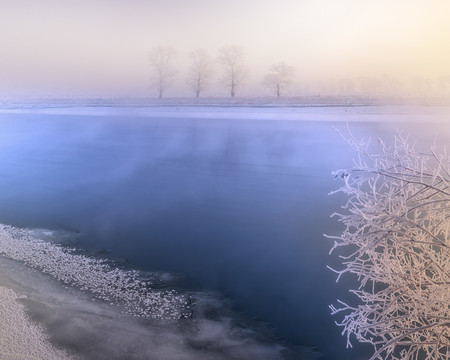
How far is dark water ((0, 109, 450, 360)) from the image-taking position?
976 cm

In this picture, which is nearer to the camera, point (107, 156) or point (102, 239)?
point (102, 239)

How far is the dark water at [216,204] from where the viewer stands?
32.0 feet

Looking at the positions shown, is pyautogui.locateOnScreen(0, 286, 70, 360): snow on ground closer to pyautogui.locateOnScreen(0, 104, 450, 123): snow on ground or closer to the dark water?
the dark water

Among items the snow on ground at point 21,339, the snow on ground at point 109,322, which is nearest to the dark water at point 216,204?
the snow on ground at point 109,322

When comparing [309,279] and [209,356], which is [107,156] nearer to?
[309,279]

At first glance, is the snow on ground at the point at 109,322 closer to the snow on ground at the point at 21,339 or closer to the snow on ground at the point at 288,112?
the snow on ground at the point at 21,339

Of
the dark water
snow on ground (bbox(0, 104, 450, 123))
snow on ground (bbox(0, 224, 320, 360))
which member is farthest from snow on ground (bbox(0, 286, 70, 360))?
snow on ground (bbox(0, 104, 450, 123))

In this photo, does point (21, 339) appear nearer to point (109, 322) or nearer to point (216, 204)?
point (109, 322)

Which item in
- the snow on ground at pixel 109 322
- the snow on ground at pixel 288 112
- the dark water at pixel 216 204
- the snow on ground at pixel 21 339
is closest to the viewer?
the snow on ground at pixel 21 339

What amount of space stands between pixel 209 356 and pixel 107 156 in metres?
24.3

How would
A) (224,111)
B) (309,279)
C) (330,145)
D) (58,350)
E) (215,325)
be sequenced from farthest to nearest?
(224,111)
(330,145)
(309,279)
(215,325)
(58,350)

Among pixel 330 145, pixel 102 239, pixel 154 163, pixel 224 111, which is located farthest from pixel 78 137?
pixel 102 239

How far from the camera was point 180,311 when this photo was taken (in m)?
8.14

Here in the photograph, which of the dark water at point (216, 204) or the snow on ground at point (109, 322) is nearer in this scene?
the snow on ground at point (109, 322)
